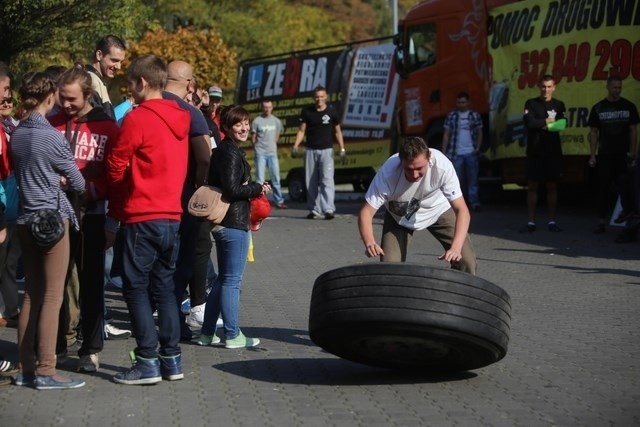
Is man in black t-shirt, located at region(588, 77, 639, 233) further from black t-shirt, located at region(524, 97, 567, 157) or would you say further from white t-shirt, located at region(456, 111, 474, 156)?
white t-shirt, located at region(456, 111, 474, 156)

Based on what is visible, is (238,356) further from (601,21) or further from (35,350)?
(601,21)

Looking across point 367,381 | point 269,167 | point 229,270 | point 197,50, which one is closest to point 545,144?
point 269,167

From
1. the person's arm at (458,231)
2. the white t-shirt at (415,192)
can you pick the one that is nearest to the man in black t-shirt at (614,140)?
the white t-shirt at (415,192)

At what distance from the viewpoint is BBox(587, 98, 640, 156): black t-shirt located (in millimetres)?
15891

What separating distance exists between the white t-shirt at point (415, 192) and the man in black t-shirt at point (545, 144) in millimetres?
7983

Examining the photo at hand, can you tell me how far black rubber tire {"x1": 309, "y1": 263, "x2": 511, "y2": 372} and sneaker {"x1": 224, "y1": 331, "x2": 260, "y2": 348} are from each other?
57.0 inches

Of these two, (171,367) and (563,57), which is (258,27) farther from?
(171,367)

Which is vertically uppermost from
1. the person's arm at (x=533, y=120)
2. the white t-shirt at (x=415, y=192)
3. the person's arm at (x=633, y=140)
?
the person's arm at (x=533, y=120)

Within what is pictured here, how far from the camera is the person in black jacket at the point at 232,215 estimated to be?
8320 millimetres

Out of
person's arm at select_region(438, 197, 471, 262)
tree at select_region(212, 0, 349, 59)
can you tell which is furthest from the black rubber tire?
tree at select_region(212, 0, 349, 59)

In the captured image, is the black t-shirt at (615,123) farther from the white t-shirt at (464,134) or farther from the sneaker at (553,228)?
the white t-shirt at (464,134)

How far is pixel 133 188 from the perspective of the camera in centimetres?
729

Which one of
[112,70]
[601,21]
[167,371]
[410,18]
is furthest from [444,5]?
[167,371]

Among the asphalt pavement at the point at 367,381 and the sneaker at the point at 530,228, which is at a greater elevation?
the sneaker at the point at 530,228
